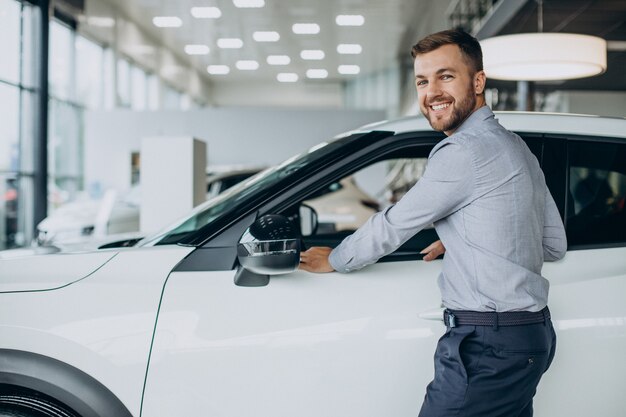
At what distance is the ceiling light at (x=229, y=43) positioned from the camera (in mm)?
16969

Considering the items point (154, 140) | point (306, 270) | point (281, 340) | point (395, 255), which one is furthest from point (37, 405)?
point (154, 140)

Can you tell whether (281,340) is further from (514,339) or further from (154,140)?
(154,140)

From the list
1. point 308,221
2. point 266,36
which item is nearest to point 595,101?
point 266,36

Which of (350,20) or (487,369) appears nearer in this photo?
(487,369)

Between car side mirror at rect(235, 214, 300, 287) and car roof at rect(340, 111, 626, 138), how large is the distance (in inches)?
22.9

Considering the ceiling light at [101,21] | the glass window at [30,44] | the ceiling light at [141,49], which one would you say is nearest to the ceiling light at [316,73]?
the ceiling light at [141,49]

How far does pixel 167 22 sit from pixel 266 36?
2.48m

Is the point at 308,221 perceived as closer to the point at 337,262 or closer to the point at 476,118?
the point at 337,262

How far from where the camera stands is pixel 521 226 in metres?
1.58

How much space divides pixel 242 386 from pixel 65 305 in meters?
0.55

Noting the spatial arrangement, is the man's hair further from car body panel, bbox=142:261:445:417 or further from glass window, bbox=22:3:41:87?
glass window, bbox=22:3:41:87

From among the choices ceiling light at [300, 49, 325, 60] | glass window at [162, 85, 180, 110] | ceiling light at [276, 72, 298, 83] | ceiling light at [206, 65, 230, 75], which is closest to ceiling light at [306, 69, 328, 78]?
ceiling light at [276, 72, 298, 83]

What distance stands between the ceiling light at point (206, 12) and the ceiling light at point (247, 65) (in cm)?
598

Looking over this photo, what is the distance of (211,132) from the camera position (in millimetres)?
15375
